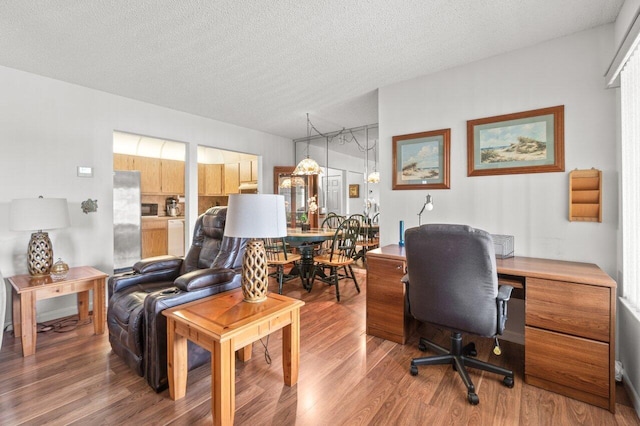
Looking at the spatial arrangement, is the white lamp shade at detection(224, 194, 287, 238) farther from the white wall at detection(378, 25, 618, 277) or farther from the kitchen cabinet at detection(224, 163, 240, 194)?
the kitchen cabinet at detection(224, 163, 240, 194)

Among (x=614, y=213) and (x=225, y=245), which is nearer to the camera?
(x=614, y=213)

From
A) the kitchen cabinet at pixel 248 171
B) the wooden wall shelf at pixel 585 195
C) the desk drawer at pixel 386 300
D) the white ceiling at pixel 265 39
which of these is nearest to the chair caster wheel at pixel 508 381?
the desk drawer at pixel 386 300

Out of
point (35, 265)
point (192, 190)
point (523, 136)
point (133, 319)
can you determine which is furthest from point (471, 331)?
point (192, 190)

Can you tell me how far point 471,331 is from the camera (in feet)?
6.19

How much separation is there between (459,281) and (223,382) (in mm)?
1468

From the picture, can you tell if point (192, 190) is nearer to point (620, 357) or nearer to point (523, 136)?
point (523, 136)

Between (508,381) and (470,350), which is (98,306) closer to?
(470,350)

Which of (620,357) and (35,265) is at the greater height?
(35,265)

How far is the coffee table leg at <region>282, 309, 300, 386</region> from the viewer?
1.97 meters

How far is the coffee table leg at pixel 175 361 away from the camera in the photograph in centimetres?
183

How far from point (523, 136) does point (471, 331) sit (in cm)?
174

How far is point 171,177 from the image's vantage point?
6.32 meters

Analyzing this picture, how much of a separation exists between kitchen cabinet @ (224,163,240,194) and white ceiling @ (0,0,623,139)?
3.08 meters

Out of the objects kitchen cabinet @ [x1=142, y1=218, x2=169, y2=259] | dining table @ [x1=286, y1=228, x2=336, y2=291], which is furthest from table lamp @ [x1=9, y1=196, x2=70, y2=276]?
kitchen cabinet @ [x1=142, y1=218, x2=169, y2=259]
